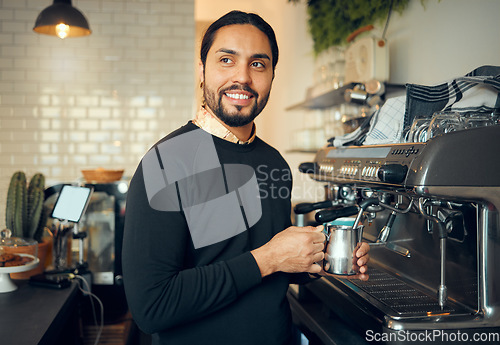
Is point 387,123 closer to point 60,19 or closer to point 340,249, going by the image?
point 340,249

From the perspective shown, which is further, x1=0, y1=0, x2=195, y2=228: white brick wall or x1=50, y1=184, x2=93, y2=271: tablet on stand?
x1=0, y1=0, x2=195, y2=228: white brick wall

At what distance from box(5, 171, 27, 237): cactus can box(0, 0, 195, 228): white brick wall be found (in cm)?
159

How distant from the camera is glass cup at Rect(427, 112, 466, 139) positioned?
1.20 m

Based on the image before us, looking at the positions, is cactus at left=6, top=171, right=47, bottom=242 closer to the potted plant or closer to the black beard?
the potted plant

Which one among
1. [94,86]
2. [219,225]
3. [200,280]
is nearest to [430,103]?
[219,225]

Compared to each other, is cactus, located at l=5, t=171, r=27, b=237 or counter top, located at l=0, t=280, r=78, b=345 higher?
cactus, located at l=5, t=171, r=27, b=237

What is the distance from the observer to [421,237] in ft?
5.15

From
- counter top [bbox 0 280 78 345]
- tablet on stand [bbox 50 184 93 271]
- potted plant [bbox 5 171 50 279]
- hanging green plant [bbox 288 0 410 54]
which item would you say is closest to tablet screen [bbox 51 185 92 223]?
tablet on stand [bbox 50 184 93 271]

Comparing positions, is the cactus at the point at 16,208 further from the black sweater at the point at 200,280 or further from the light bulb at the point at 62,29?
the black sweater at the point at 200,280

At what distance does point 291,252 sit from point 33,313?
0.99 meters

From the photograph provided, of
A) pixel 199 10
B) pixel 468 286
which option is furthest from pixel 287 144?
pixel 468 286

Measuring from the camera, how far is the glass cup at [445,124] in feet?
3.93

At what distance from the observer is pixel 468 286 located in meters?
1.32

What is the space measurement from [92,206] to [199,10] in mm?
3649
